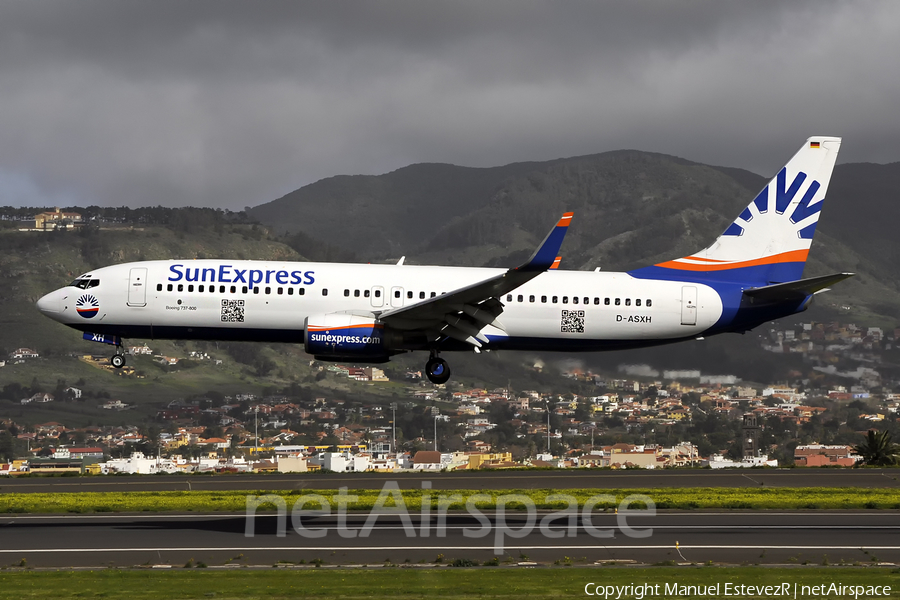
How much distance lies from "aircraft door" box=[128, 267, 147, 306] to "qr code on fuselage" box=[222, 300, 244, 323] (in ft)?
11.1

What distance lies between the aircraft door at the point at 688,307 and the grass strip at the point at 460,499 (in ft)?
23.9

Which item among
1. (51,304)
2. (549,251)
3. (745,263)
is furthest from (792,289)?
(51,304)

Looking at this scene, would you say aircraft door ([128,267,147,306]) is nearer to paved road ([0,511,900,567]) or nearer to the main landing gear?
paved road ([0,511,900,567])

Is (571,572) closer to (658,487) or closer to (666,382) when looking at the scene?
(658,487)

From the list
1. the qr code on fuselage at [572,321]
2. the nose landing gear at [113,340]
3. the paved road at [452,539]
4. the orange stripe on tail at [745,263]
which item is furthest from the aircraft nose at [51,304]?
the orange stripe on tail at [745,263]

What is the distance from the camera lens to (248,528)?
110 feet

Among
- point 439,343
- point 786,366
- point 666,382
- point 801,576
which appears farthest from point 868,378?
point 801,576

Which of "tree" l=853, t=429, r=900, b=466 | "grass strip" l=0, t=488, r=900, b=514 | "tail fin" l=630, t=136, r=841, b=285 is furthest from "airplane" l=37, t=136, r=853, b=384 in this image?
"tree" l=853, t=429, r=900, b=466

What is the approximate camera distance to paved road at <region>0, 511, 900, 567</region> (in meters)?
28.5

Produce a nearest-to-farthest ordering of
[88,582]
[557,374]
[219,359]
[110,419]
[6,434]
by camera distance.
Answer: [88,582] < [557,374] < [6,434] < [110,419] < [219,359]

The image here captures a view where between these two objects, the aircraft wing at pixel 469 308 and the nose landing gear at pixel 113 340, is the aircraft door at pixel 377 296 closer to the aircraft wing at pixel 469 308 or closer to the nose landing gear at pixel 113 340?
the aircraft wing at pixel 469 308

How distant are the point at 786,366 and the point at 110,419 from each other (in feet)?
315

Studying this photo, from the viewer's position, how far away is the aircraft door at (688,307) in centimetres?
4191

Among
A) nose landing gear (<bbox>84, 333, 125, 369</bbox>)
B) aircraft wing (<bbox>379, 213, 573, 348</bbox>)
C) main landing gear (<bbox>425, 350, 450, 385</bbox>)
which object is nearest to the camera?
aircraft wing (<bbox>379, 213, 573, 348</bbox>)
